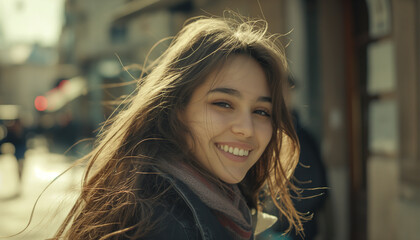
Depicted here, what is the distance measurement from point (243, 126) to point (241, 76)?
23 centimetres

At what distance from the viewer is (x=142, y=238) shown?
1260mm

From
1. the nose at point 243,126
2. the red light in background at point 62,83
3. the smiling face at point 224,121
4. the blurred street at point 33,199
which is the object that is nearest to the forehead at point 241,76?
the smiling face at point 224,121

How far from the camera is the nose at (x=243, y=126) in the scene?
1.66 meters

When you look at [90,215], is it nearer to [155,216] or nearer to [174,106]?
[155,216]

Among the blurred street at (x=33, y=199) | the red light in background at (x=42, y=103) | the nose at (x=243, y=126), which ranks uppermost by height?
the nose at (x=243, y=126)

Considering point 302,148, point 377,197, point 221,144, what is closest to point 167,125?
point 221,144

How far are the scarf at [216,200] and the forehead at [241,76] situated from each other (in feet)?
1.27

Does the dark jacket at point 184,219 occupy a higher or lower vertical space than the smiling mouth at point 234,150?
lower

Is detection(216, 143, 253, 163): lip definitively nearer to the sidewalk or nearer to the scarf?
the scarf

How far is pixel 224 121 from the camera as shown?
1664 millimetres

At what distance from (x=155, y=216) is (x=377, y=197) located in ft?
12.2

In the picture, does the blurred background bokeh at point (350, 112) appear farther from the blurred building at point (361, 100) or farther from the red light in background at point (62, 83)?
the red light in background at point (62, 83)

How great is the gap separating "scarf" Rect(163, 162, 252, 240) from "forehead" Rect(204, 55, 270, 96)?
1.27ft

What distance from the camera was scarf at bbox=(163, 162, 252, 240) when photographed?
1499 mm
